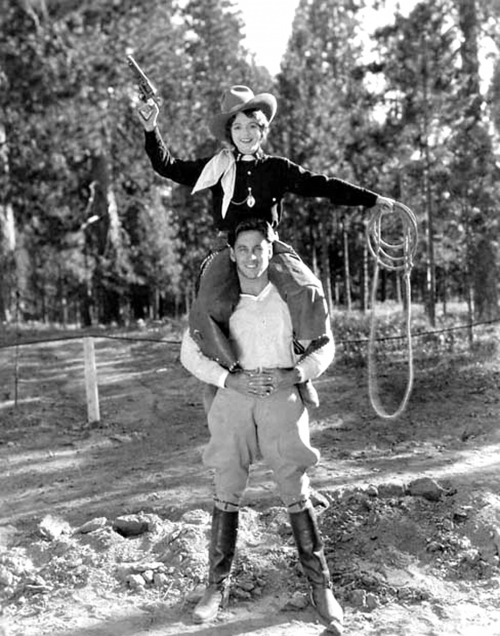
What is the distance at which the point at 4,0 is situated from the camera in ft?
46.5

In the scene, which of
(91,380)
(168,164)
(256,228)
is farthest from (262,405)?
(91,380)

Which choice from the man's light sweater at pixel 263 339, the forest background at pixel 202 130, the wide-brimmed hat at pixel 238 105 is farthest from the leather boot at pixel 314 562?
the forest background at pixel 202 130

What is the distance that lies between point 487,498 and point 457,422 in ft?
10.2

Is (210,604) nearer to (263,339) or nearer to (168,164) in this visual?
(263,339)

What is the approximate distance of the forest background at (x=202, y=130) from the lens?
14477 millimetres

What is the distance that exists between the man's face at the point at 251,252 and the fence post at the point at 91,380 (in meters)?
4.80

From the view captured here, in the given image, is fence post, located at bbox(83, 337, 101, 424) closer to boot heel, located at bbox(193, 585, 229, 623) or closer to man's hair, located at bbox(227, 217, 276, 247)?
boot heel, located at bbox(193, 585, 229, 623)

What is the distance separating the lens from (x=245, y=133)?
370 cm

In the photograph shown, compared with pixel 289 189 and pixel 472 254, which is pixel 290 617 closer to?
pixel 289 189

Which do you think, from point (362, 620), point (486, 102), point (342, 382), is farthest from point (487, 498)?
point (486, 102)

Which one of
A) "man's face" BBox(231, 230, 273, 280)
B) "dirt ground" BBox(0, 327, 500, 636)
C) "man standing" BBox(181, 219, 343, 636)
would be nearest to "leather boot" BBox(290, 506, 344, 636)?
"man standing" BBox(181, 219, 343, 636)

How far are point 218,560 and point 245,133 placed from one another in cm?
208

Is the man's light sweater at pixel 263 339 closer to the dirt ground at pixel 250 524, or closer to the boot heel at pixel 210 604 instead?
the boot heel at pixel 210 604

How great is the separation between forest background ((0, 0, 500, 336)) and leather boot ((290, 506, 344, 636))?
1044 cm
